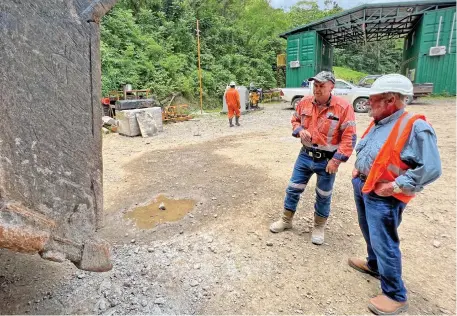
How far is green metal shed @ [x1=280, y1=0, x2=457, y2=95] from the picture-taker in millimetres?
15453

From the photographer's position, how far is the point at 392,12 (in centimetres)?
1708

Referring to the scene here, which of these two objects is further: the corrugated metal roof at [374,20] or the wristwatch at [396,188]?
the corrugated metal roof at [374,20]

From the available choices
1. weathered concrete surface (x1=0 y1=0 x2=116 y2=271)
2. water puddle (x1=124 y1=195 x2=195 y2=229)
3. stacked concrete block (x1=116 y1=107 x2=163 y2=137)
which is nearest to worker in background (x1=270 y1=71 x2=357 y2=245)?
water puddle (x1=124 y1=195 x2=195 y2=229)

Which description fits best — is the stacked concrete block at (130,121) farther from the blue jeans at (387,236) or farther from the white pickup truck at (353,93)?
the white pickup truck at (353,93)

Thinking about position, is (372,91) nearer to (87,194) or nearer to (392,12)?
(87,194)

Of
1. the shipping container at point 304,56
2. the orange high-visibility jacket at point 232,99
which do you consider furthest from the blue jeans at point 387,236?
the shipping container at point 304,56

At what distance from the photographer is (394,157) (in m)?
2.06

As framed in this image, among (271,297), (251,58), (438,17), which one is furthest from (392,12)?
(271,297)

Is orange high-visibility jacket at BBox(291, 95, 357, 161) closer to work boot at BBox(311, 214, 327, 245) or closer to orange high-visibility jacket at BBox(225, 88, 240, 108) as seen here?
work boot at BBox(311, 214, 327, 245)

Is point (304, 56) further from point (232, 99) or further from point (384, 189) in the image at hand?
point (384, 189)

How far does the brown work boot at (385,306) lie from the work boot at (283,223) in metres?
1.19

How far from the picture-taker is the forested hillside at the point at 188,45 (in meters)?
14.2

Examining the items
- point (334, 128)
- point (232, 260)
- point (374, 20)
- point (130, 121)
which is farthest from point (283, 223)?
point (374, 20)

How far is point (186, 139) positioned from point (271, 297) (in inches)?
257
